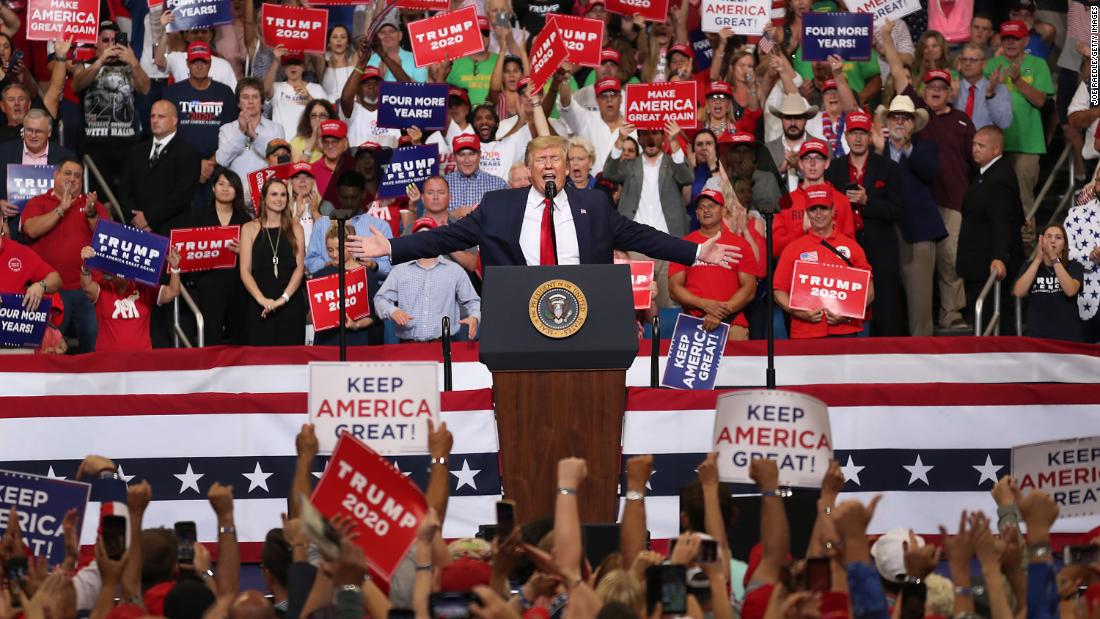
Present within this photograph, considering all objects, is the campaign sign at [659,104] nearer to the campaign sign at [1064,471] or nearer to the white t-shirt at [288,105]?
the white t-shirt at [288,105]

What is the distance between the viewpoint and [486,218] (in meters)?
8.64

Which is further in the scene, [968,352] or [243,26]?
[243,26]

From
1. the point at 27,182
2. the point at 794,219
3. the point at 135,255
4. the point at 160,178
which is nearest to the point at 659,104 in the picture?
the point at 794,219

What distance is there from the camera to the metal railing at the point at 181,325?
43.0 ft

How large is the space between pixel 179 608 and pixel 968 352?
317 inches

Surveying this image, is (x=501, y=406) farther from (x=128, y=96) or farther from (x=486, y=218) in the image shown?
(x=128, y=96)

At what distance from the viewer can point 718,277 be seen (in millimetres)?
12727

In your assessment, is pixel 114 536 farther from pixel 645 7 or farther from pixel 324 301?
pixel 645 7

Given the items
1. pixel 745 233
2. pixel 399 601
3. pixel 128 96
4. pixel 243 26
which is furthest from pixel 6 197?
pixel 399 601

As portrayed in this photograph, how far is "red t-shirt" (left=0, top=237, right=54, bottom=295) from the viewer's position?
488 inches

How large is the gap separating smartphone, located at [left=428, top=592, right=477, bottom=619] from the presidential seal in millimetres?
2289

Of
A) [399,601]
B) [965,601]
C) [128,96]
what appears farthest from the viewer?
[128,96]

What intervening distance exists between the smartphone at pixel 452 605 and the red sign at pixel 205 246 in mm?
8228

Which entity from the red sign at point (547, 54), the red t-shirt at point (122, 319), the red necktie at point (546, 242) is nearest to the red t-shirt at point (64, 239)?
the red t-shirt at point (122, 319)
